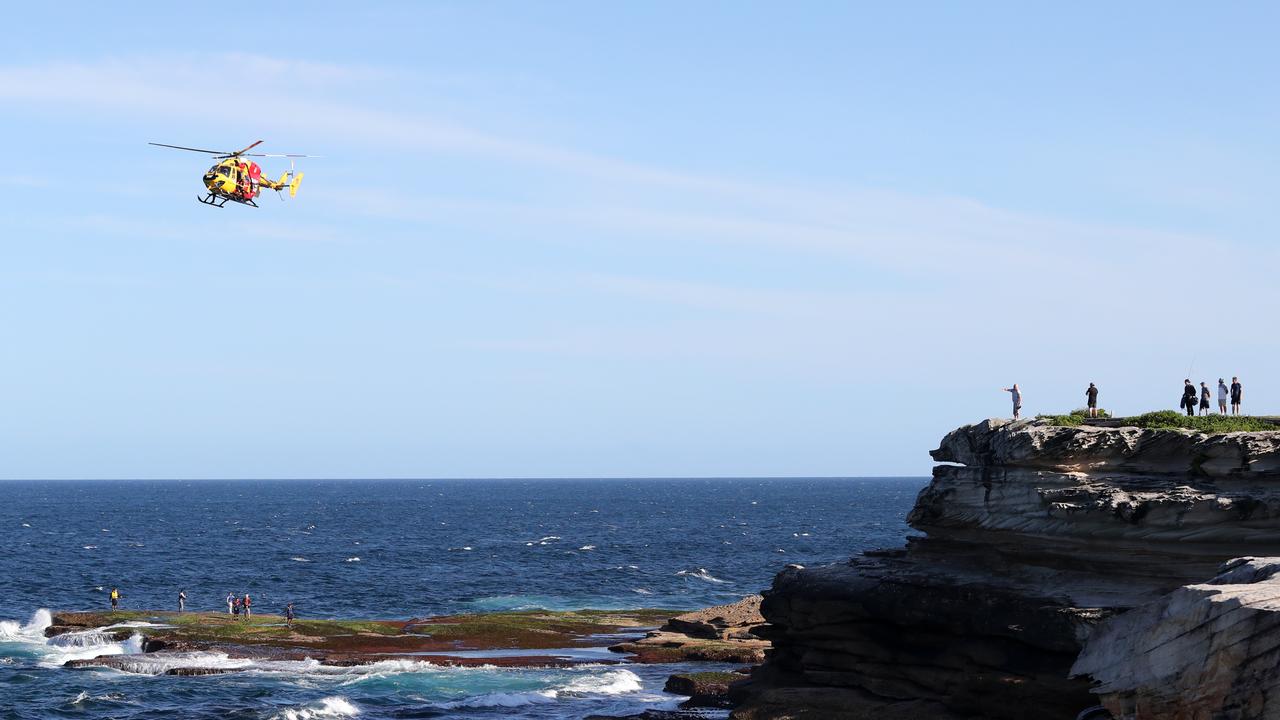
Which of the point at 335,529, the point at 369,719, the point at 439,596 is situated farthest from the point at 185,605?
the point at 335,529

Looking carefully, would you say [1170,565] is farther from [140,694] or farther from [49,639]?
[49,639]

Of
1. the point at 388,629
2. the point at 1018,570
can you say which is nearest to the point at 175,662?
the point at 388,629

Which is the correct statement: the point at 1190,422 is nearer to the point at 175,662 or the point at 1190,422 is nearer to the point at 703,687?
the point at 703,687

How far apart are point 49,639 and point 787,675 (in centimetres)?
4062

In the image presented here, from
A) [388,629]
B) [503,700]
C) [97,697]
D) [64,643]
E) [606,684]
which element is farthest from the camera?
[388,629]

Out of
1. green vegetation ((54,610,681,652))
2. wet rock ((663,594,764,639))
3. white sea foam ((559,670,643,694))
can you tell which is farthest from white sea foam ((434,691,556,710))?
wet rock ((663,594,764,639))

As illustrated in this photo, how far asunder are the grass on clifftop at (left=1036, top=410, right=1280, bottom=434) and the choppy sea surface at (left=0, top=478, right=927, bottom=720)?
18612 mm

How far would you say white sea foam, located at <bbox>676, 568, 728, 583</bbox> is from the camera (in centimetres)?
10036

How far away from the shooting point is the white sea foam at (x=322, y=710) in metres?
47.9

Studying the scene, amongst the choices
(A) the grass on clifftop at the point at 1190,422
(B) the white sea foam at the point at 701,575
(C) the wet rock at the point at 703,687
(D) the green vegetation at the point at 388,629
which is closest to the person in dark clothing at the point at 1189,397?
(A) the grass on clifftop at the point at 1190,422

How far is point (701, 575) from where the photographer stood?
104m

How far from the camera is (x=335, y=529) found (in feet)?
545

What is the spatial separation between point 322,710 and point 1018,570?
85.0ft

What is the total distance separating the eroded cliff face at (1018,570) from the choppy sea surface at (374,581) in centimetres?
1073
